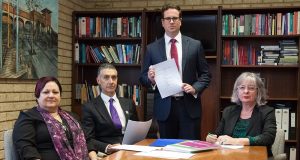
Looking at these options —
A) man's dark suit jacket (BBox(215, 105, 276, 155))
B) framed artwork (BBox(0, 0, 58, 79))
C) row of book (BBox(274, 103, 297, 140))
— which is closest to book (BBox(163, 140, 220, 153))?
man's dark suit jacket (BBox(215, 105, 276, 155))

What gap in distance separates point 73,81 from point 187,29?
1.60 meters

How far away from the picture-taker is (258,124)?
2465mm

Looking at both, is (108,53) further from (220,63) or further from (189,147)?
(189,147)

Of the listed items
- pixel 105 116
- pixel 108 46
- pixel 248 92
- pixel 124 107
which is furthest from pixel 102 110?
pixel 108 46

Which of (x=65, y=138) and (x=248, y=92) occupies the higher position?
(x=248, y=92)

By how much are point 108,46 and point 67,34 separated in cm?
53

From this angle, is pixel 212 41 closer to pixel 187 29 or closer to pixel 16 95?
pixel 187 29

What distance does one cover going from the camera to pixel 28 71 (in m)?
3.62

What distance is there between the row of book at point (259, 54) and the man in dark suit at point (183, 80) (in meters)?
1.59

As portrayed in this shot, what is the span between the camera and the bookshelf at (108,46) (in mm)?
4535

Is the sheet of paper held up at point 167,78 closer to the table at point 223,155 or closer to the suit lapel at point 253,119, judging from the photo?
the suit lapel at point 253,119

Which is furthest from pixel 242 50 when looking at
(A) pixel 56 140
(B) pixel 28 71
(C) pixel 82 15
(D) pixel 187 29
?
(A) pixel 56 140

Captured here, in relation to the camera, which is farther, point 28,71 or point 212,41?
point 212,41

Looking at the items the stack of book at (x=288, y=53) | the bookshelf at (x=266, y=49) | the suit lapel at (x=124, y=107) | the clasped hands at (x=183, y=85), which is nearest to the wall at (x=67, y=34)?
the bookshelf at (x=266, y=49)
